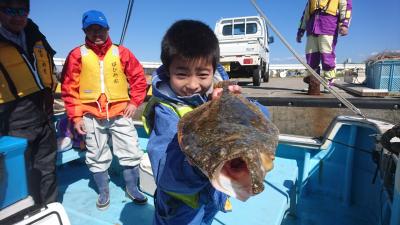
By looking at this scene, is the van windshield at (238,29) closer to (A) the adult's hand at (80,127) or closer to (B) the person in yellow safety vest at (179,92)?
(A) the adult's hand at (80,127)

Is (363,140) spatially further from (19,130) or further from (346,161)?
(19,130)

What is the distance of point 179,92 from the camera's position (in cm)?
147

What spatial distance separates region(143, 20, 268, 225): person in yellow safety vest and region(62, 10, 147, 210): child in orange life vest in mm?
1768

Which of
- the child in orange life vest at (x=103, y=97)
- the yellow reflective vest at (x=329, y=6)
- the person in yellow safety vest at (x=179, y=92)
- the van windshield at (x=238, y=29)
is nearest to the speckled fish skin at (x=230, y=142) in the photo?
the person in yellow safety vest at (x=179, y=92)

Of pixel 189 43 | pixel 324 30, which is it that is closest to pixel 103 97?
pixel 189 43

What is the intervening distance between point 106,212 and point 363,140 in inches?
123

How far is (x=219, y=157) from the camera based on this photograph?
764 mm

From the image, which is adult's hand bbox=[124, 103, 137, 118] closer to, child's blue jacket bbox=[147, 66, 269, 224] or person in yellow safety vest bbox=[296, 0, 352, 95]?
child's blue jacket bbox=[147, 66, 269, 224]

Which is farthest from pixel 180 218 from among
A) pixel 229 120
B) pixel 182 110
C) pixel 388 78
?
pixel 388 78

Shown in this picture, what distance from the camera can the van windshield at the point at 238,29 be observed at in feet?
39.8

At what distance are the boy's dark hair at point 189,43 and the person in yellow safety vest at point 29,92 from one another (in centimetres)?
184

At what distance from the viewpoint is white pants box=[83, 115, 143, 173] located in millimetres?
3209

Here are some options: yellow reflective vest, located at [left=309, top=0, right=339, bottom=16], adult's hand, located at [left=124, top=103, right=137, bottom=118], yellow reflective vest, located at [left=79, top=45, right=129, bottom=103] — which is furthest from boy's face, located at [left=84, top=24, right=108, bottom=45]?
yellow reflective vest, located at [left=309, top=0, right=339, bottom=16]

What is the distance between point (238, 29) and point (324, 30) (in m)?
7.17
